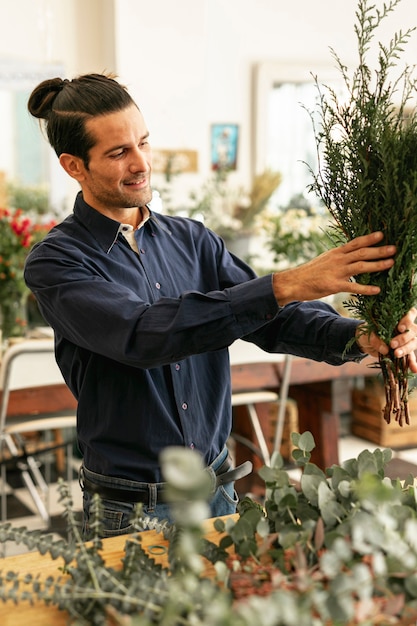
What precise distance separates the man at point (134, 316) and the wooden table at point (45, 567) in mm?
338

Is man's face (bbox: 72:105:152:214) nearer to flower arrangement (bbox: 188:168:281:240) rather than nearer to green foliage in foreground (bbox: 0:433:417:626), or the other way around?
green foliage in foreground (bbox: 0:433:417:626)

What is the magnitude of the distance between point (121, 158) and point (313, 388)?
96.0 inches

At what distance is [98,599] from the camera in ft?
3.30

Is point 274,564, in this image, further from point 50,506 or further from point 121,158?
point 50,506

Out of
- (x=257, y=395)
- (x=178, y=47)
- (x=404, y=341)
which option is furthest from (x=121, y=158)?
(x=178, y=47)

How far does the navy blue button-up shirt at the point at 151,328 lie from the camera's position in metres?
1.46

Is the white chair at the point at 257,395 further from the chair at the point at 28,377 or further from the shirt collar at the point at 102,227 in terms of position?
the shirt collar at the point at 102,227

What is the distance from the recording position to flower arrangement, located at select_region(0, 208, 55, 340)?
368 cm

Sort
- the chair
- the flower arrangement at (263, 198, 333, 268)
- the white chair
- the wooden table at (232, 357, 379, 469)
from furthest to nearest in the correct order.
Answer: the flower arrangement at (263, 198, 333, 268) < the wooden table at (232, 357, 379, 469) < the white chair < the chair

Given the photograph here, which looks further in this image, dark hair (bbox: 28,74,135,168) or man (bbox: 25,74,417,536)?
dark hair (bbox: 28,74,135,168)

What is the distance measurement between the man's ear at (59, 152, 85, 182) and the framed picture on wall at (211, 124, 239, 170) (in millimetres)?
4715

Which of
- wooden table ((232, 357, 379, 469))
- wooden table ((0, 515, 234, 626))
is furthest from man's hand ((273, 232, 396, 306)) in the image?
wooden table ((232, 357, 379, 469))

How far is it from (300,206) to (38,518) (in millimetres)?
3609

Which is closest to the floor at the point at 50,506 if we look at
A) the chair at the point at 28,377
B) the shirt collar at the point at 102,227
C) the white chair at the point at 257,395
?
the chair at the point at 28,377
